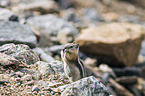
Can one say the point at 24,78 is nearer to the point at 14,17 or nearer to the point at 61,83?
the point at 61,83

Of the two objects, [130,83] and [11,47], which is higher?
[11,47]

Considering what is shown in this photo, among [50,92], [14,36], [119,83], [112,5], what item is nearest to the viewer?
[50,92]

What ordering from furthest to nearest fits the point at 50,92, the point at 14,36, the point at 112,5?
the point at 112,5 → the point at 14,36 → the point at 50,92

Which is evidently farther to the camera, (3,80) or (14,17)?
(14,17)

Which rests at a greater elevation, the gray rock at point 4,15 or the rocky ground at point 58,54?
the gray rock at point 4,15

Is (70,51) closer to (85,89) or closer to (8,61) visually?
(85,89)

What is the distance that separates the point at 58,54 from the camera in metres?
3.54

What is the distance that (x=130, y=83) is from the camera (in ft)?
14.0

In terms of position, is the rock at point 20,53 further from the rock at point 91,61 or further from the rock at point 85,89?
the rock at point 91,61

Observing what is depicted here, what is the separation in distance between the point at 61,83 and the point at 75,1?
722 centimetres

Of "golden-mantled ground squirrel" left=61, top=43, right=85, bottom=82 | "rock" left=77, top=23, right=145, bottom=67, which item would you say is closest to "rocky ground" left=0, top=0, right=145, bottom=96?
"rock" left=77, top=23, right=145, bottom=67

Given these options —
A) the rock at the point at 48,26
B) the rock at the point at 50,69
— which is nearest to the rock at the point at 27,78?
the rock at the point at 50,69

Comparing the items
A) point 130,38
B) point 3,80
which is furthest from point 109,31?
point 3,80

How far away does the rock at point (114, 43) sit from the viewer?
4.10 meters
